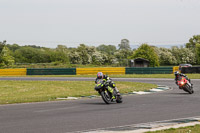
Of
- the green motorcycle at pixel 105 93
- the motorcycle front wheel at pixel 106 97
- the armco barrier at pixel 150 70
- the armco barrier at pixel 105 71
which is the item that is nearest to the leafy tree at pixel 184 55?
the armco barrier at pixel 150 70

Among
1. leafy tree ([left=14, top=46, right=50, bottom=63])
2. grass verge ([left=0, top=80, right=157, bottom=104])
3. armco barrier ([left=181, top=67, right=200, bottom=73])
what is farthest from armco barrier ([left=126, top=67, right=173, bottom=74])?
leafy tree ([left=14, top=46, right=50, bottom=63])

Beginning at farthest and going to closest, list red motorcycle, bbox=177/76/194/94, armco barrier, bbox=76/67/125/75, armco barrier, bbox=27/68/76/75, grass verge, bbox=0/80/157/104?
armco barrier, bbox=27/68/76/75 → armco barrier, bbox=76/67/125/75 → red motorcycle, bbox=177/76/194/94 → grass verge, bbox=0/80/157/104

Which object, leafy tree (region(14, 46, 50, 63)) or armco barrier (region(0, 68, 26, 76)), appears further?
leafy tree (region(14, 46, 50, 63))

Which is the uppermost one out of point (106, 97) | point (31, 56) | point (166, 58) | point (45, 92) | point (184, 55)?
point (31, 56)

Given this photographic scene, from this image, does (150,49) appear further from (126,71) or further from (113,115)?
(113,115)

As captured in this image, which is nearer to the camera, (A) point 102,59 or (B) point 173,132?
(B) point 173,132

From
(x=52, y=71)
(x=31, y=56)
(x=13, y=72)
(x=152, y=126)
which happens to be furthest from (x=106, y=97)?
(x=31, y=56)

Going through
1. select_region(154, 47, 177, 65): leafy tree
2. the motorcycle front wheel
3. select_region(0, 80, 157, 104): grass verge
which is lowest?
select_region(0, 80, 157, 104): grass verge

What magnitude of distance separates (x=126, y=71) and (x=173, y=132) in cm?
3904

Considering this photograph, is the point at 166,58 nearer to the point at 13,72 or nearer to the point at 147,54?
the point at 147,54

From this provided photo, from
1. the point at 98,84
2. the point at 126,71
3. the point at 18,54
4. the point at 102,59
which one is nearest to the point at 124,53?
the point at 102,59

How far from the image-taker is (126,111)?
36.6 feet

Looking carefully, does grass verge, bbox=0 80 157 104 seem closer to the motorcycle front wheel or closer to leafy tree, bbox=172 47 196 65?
the motorcycle front wheel

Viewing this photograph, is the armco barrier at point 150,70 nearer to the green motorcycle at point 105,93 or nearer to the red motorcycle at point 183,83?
the red motorcycle at point 183,83
